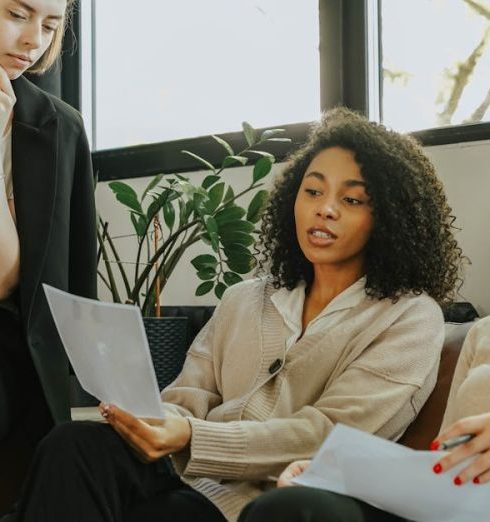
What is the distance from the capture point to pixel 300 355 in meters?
1.47

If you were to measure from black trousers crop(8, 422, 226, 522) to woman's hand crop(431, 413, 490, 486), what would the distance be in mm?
506

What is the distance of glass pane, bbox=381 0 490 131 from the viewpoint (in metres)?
2.14

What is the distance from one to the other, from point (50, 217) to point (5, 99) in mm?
238

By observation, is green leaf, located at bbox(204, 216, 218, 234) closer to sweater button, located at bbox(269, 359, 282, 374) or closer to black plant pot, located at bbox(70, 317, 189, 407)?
black plant pot, located at bbox(70, 317, 189, 407)

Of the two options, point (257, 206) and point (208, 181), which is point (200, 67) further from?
point (257, 206)

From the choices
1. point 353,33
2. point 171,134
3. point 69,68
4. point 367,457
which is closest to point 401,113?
point 353,33

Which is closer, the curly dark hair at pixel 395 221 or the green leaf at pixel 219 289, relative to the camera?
the curly dark hair at pixel 395 221

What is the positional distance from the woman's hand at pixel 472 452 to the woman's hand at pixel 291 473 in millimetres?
241

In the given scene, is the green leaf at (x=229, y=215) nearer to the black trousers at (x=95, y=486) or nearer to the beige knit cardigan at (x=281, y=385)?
the beige knit cardigan at (x=281, y=385)

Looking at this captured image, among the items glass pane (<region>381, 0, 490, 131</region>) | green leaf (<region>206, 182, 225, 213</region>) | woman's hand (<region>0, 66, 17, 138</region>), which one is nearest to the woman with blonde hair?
woman's hand (<region>0, 66, 17, 138</region>)

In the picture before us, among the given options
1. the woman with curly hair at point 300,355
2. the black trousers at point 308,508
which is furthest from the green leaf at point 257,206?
the black trousers at point 308,508

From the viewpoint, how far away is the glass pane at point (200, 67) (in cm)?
257

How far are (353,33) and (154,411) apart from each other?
148cm

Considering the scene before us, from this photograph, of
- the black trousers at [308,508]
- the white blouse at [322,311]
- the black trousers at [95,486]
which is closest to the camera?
the black trousers at [308,508]
